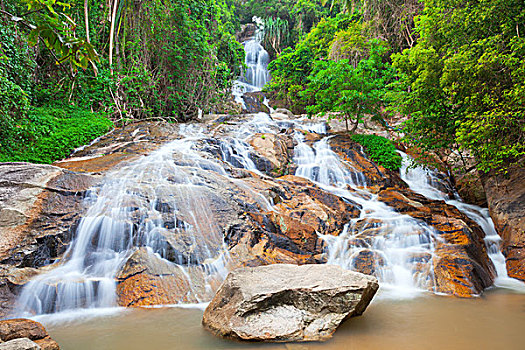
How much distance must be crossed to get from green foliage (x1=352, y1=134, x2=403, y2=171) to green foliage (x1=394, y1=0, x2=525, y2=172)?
3202 millimetres

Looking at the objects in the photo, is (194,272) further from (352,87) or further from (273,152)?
(352,87)

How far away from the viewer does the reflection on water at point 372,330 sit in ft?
9.01

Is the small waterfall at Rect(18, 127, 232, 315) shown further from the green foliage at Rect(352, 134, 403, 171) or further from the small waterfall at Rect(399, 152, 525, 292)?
the green foliage at Rect(352, 134, 403, 171)

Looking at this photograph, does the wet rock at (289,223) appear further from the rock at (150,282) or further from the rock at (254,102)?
the rock at (254,102)

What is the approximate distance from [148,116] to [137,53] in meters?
2.65

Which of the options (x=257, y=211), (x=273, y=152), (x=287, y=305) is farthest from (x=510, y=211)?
(x=273, y=152)

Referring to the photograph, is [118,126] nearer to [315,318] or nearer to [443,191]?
[315,318]

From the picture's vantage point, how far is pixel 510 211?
5957mm

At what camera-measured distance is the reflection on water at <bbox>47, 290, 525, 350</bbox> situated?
2746 millimetres

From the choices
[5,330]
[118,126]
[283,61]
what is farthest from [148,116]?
[5,330]

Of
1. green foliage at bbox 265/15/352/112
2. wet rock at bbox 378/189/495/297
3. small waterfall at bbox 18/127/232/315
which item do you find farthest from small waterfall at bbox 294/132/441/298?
green foliage at bbox 265/15/352/112

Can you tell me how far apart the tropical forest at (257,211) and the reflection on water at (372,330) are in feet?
0.08

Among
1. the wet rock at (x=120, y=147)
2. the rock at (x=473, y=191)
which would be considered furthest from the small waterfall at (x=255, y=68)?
the rock at (x=473, y=191)

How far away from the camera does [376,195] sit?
8.16m
